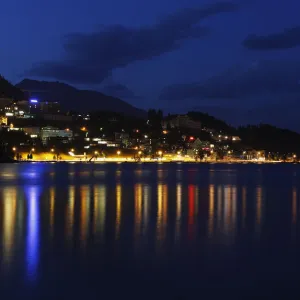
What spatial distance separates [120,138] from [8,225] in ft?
348

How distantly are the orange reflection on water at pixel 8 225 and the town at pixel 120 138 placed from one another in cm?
5926

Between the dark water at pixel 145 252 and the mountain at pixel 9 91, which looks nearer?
the dark water at pixel 145 252

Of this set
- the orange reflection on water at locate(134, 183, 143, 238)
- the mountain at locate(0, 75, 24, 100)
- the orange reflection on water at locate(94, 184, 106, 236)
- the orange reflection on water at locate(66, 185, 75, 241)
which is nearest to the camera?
the orange reflection on water at locate(66, 185, 75, 241)

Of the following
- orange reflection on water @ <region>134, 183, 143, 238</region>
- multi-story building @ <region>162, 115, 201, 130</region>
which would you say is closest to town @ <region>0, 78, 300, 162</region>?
multi-story building @ <region>162, 115, 201, 130</region>

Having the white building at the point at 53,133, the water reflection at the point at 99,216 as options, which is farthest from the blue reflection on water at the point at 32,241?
the white building at the point at 53,133

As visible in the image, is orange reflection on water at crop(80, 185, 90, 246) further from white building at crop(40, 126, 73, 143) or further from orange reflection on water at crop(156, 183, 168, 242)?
white building at crop(40, 126, 73, 143)

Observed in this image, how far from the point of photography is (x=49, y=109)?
13362 centimetres

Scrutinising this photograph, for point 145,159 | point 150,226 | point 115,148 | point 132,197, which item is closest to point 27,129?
point 115,148

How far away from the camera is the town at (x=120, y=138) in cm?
9375

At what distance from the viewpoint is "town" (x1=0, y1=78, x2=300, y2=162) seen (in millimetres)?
93750

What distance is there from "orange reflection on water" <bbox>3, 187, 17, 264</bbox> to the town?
194 ft

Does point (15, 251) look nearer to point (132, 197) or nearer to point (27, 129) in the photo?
point (132, 197)

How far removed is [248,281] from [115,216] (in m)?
6.33

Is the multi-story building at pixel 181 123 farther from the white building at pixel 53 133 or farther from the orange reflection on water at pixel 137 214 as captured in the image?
the orange reflection on water at pixel 137 214
